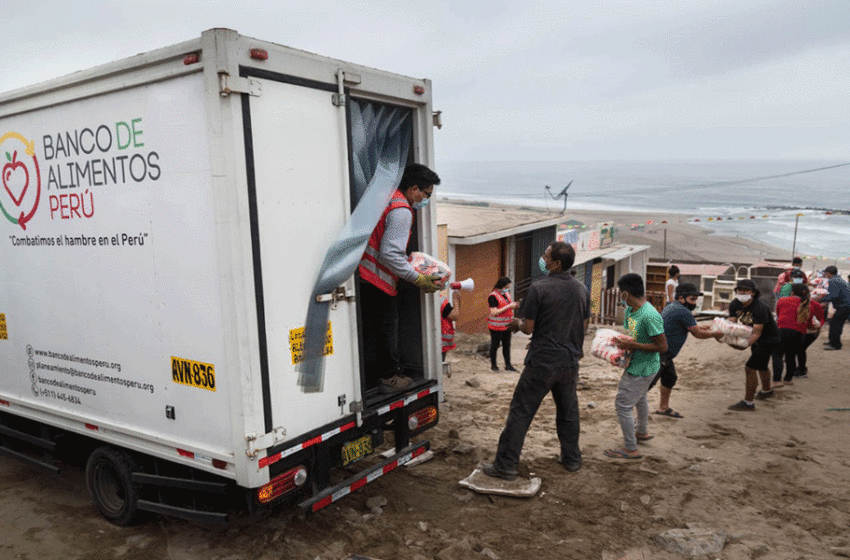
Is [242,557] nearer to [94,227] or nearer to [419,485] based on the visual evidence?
[419,485]

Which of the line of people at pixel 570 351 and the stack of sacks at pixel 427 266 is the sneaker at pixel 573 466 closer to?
the line of people at pixel 570 351

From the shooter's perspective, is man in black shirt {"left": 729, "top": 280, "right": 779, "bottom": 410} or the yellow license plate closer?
the yellow license plate

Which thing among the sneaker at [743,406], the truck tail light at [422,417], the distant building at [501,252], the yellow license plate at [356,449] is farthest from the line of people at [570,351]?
the distant building at [501,252]

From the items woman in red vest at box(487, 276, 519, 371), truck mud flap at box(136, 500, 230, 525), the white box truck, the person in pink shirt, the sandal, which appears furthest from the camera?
woman in red vest at box(487, 276, 519, 371)

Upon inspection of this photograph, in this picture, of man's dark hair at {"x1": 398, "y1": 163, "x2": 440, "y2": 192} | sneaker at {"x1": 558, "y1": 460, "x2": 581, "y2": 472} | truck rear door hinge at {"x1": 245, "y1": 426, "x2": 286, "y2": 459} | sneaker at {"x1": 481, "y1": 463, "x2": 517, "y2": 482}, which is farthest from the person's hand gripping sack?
sneaker at {"x1": 558, "y1": 460, "x2": 581, "y2": 472}

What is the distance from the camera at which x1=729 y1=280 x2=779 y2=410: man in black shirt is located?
694cm

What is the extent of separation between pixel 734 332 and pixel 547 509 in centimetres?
317

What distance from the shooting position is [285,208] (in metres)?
3.76

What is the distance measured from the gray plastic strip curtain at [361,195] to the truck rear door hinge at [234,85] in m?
0.84

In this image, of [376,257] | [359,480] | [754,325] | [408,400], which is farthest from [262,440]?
[754,325]

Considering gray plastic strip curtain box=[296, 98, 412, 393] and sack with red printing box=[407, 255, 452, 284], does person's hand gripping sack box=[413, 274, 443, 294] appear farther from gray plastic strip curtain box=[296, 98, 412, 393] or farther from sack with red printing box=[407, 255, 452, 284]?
gray plastic strip curtain box=[296, 98, 412, 393]

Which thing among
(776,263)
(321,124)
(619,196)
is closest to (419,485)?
(321,124)

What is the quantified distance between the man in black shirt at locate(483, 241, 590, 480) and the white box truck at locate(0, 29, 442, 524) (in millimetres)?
767

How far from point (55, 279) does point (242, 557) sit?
239 cm
